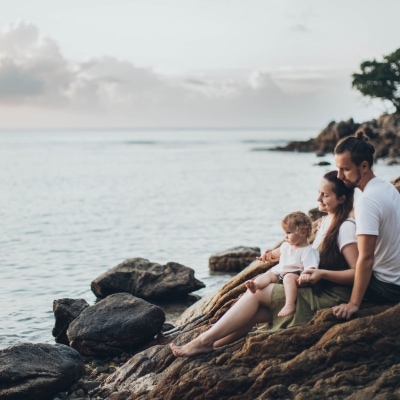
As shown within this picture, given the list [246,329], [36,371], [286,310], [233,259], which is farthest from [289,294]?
Result: [233,259]

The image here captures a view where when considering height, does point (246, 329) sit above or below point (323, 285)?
below

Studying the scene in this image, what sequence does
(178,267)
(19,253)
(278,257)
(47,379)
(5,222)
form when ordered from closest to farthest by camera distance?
1. (278,257)
2. (47,379)
3. (178,267)
4. (19,253)
5. (5,222)

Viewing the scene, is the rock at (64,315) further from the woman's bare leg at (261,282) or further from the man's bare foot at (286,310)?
the man's bare foot at (286,310)

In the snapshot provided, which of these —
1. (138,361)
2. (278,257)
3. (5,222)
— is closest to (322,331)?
(278,257)

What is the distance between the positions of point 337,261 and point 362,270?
41cm

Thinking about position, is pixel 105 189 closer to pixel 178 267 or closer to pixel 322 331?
pixel 178 267

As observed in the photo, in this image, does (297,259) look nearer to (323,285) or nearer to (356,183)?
(323,285)

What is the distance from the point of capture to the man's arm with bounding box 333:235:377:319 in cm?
749

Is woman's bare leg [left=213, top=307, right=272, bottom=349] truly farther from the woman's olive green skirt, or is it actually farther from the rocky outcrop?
the rocky outcrop

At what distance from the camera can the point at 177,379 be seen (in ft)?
27.1

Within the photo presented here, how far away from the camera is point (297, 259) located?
8.06 m

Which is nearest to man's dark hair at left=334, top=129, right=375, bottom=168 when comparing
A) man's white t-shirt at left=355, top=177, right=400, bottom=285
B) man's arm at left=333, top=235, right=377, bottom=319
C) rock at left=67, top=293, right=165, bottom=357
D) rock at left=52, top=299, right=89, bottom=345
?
man's white t-shirt at left=355, top=177, right=400, bottom=285

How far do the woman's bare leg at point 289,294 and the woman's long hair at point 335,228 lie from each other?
37 centimetres

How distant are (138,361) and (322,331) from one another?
9.26ft
